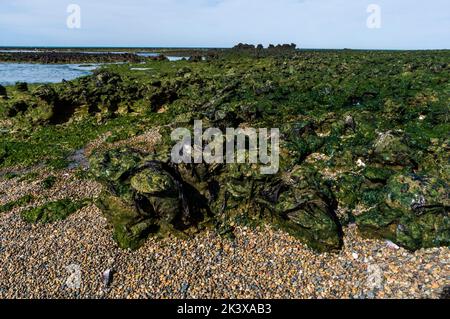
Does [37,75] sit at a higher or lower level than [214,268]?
higher

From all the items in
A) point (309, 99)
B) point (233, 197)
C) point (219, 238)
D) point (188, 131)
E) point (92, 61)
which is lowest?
point (219, 238)

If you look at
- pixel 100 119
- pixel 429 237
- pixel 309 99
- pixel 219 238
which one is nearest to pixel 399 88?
pixel 309 99

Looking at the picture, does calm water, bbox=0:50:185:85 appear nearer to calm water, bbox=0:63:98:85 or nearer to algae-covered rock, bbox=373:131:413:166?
calm water, bbox=0:63:98:85

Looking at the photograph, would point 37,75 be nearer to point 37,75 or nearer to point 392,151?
point 37,75

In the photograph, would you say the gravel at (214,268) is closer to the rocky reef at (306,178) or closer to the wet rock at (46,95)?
the rocky reef at (306,178)

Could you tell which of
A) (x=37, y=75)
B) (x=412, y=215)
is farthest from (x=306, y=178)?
(x=37, y=75)
